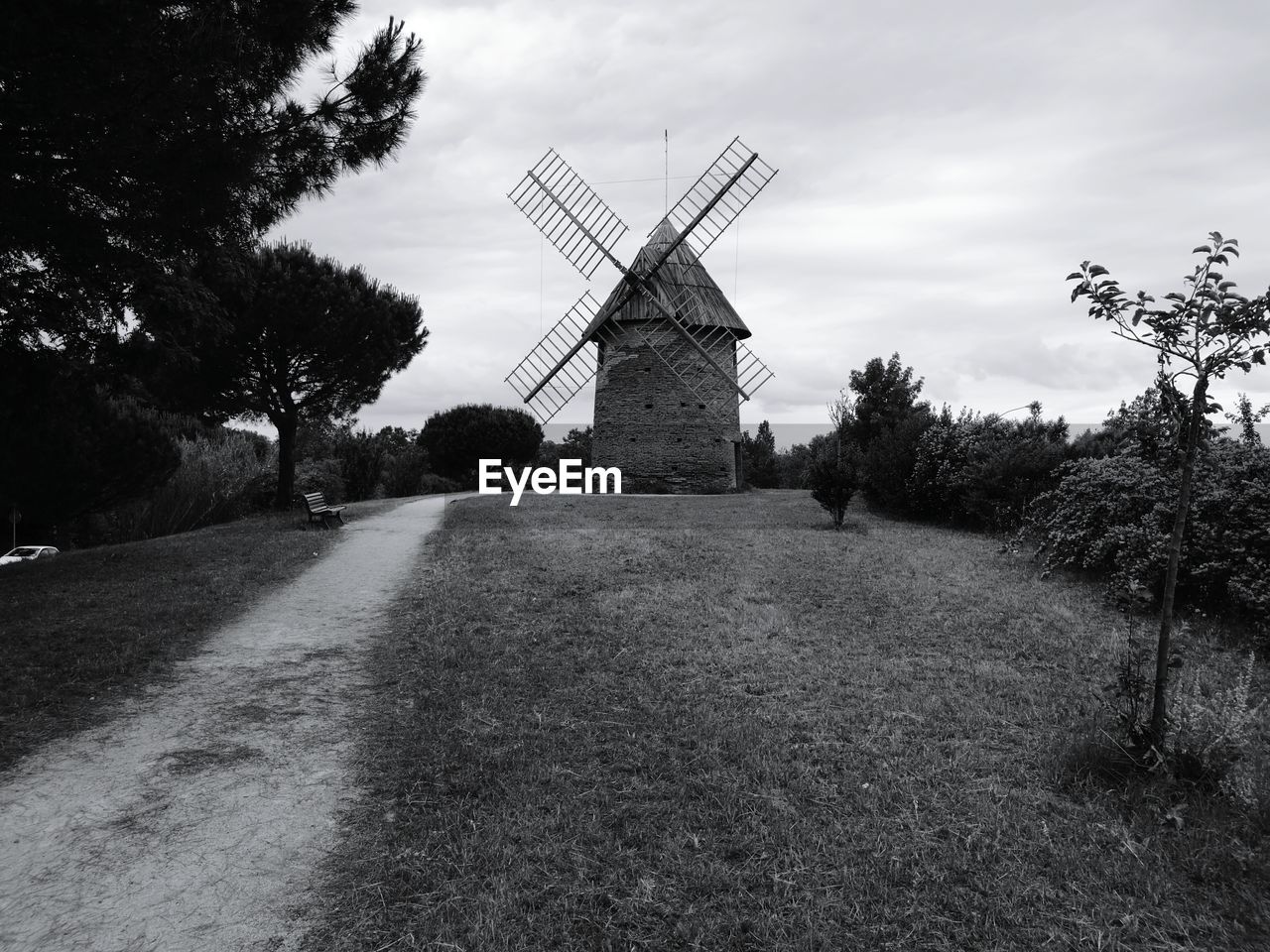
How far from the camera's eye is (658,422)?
75.6ft

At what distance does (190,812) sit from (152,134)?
18.1 feet

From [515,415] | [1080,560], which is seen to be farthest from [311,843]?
[515,415]

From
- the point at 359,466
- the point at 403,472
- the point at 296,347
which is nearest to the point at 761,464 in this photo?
the point at 403,472

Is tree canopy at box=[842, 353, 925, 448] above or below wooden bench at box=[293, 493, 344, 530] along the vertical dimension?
above

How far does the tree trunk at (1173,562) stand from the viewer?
12.9ft

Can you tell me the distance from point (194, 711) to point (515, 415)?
103 ft

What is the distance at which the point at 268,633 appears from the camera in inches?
291

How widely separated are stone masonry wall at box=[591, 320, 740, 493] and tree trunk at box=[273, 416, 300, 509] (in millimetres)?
8932

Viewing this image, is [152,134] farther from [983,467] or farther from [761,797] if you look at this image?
[983,467]

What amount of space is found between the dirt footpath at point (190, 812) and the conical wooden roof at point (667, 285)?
1733 cm

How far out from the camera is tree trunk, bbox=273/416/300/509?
715 inches

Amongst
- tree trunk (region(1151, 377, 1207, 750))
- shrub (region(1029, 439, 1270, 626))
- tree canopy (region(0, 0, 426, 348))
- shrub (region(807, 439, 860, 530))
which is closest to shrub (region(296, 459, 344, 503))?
tree canopy (region(0, 0, 426, 348))

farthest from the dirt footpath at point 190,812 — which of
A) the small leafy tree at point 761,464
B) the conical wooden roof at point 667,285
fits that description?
the small leafy tree at point 761,464

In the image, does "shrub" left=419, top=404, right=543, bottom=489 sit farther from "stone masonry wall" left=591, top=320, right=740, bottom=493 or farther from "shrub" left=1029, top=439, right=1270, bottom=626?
"shrub" left=1029, top=439, right=1270, bottom=626
